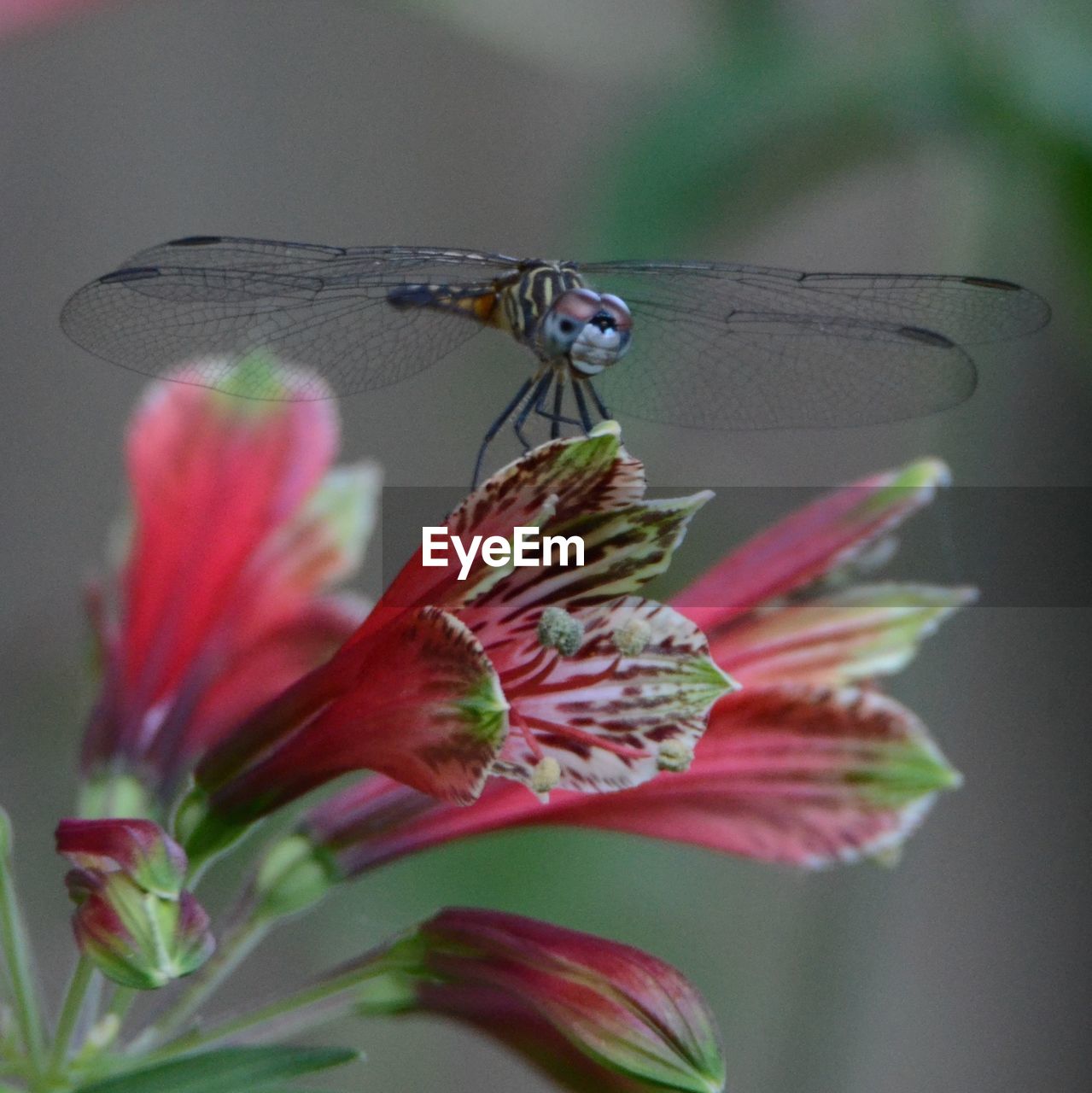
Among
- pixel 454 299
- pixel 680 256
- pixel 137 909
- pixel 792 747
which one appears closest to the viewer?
pixel 137 909

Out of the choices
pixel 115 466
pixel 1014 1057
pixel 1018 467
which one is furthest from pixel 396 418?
pixel 1014 1057

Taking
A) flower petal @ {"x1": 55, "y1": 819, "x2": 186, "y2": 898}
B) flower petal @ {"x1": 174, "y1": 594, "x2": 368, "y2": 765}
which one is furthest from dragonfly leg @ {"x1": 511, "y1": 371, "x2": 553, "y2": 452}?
flower petal @ {"x1": 55, "y1": 819, "x2": 186, "y2": 898}

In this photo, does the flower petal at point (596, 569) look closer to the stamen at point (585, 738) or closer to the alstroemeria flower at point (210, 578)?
the stamen at point (585, 738)

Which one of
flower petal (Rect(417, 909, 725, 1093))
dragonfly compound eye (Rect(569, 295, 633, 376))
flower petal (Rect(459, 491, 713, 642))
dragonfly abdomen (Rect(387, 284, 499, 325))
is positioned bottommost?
flower petal (Rect(417, 909, 725, 1093))

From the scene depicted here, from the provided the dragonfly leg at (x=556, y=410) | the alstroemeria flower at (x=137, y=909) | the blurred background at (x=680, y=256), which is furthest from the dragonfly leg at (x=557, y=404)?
the blurred background at (x=680, y=256)

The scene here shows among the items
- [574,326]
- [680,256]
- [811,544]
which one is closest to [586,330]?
[574,326]

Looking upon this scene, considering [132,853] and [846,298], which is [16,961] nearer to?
[132,853]

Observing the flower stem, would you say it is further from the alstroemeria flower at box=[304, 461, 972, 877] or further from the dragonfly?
the dragonfly
